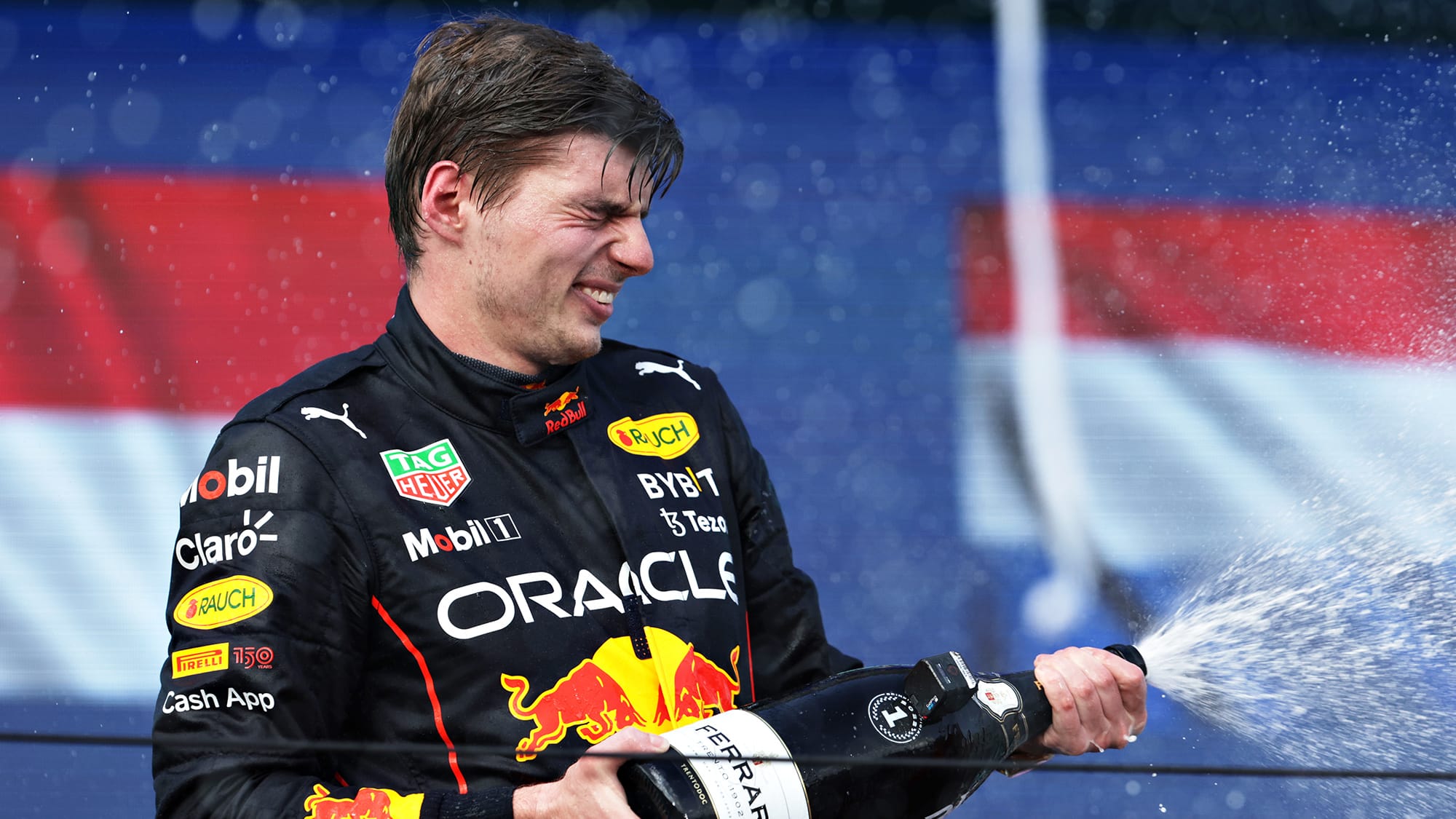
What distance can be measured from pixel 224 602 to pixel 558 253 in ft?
1.67

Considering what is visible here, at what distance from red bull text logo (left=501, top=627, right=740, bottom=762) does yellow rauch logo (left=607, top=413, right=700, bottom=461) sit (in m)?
0.26

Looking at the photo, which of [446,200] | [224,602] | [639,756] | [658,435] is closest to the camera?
[639,756]

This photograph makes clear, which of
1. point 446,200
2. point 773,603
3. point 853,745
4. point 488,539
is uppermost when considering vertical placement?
point 446,200

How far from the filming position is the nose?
1483 millimetres

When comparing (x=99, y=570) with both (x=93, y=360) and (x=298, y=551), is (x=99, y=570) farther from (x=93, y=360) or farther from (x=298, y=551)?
(x=298, y=551)

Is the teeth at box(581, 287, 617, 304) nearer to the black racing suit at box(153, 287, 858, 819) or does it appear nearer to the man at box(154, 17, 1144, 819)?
the man at box(154, 17, 1144, 819)

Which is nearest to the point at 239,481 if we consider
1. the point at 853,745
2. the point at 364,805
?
the point at 364,805

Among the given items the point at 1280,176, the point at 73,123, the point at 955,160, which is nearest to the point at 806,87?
the point at 955,160

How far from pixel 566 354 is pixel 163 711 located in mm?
568

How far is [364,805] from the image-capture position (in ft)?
4.06

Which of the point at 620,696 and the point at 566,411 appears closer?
the point at 620,696

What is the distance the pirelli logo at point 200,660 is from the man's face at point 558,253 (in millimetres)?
453

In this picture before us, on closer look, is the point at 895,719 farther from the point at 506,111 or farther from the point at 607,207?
the point at 506,111

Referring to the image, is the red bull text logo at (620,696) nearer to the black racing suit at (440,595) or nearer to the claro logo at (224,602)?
the black racing suit at (440,595)
